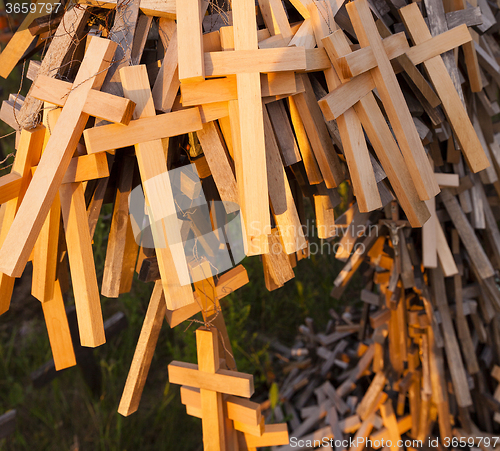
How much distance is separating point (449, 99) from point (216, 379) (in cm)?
96

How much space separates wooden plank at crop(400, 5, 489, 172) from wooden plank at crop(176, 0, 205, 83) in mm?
615

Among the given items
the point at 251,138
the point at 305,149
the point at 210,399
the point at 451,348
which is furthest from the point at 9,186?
the point at 451,348

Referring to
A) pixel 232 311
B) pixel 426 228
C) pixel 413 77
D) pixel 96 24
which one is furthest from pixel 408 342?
pixel 96 24

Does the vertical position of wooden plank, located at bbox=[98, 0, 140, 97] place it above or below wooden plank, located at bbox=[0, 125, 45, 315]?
above

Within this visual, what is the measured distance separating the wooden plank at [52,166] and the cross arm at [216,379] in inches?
24.6

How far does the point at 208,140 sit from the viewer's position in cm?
87

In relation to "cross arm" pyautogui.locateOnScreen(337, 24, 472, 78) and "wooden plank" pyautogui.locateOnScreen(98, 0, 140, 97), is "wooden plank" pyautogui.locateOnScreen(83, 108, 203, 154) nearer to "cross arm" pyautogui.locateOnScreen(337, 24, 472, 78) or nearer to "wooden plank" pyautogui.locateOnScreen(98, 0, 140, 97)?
"wooden plank" pyautogui.locateOnScreen(98, 0, 140, 97)

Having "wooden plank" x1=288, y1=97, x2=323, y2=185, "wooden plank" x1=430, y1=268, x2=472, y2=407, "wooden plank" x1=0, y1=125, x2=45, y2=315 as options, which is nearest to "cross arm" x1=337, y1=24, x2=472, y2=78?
"wooden plank" x1=288, y1=97, x2=323, y2=185

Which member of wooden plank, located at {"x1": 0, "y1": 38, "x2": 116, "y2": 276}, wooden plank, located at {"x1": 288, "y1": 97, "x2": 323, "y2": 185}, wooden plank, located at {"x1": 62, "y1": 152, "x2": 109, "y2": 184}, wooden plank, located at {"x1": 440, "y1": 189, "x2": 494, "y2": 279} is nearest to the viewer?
wooden plank, located at {"x1": 0, "y1": 38, "x2": 116, "y2": 276}

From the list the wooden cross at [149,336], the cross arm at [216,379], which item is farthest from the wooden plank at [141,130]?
the cross arm at [216,379]

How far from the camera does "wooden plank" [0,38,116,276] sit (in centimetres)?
→ 71

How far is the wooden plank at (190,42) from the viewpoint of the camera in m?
0.74

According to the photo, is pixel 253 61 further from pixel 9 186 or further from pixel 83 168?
pixel 9 186

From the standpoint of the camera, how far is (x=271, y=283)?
3.52 feet
